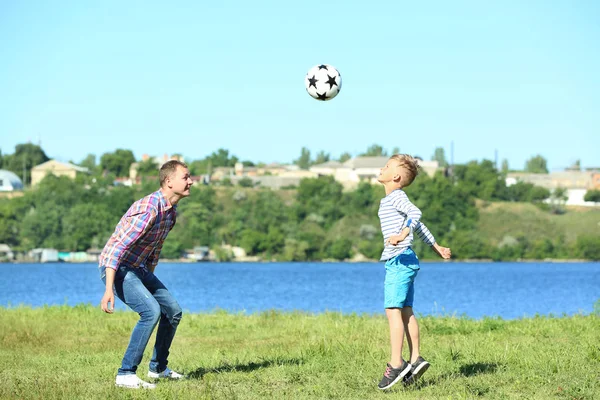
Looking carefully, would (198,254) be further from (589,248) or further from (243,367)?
Result: (243,367)

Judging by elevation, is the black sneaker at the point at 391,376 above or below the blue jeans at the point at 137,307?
below

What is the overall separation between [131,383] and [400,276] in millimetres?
2761

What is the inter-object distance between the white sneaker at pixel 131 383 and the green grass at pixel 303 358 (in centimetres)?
13

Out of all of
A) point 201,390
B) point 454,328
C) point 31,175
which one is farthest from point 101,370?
point 31,175

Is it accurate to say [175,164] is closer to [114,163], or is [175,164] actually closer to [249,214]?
[249,214]

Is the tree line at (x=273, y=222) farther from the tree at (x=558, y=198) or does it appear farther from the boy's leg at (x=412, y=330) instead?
the boy's leg at (x=412, y=330)

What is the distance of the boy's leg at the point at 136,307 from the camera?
9.29 metres

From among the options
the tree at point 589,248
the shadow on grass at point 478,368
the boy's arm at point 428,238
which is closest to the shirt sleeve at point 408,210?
the boy's arm at point 428,238

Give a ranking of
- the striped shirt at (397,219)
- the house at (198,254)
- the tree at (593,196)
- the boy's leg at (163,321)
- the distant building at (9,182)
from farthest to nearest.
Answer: the distant building at (9,182) → the tree at (593,196) → the house at (198,254) → the boy's leg at (163,321) → the striped shirt at (397,219)

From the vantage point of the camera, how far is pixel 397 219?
9227 mm

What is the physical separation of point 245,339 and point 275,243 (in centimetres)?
10810

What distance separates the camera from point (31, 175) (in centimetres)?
18725

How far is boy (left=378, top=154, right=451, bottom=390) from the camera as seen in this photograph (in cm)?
898

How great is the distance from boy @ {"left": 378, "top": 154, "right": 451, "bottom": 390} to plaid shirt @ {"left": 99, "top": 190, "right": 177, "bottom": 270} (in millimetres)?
2121
